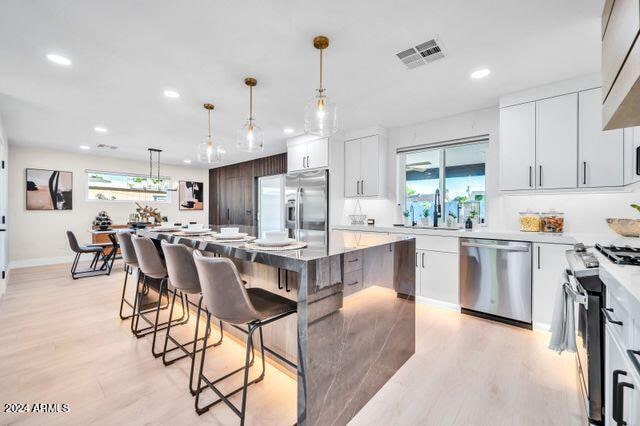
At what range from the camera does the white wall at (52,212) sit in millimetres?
5582

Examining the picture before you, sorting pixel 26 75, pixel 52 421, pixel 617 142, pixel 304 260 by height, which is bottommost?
pixel 52 421

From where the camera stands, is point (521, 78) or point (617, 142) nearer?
point (617, 142)

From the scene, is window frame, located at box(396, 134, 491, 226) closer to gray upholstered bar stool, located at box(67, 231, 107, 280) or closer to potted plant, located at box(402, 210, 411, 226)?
potted plant, located at box(402, 210, 411, 226)

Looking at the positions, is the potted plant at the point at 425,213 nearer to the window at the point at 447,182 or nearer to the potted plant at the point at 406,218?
the window at the point at 447,182

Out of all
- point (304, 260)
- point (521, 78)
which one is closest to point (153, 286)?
point (304, 260)

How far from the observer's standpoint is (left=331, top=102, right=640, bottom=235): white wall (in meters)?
2.81

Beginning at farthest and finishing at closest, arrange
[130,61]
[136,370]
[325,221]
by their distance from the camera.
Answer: [325,221], [130,61], [136,370]

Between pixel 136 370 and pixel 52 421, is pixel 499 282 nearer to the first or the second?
pixel 136 370

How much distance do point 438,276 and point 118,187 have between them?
24.3 ft

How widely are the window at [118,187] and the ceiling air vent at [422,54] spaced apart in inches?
228

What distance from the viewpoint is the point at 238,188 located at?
23.7 feet

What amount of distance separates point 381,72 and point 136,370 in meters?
3.12

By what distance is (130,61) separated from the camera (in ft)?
7.81

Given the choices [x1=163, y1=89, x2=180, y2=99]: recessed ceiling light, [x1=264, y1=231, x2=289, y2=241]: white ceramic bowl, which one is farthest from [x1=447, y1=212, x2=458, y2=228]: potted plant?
[x1=163, y1=89, x2=180, y2=99]: recessed ceiling light
